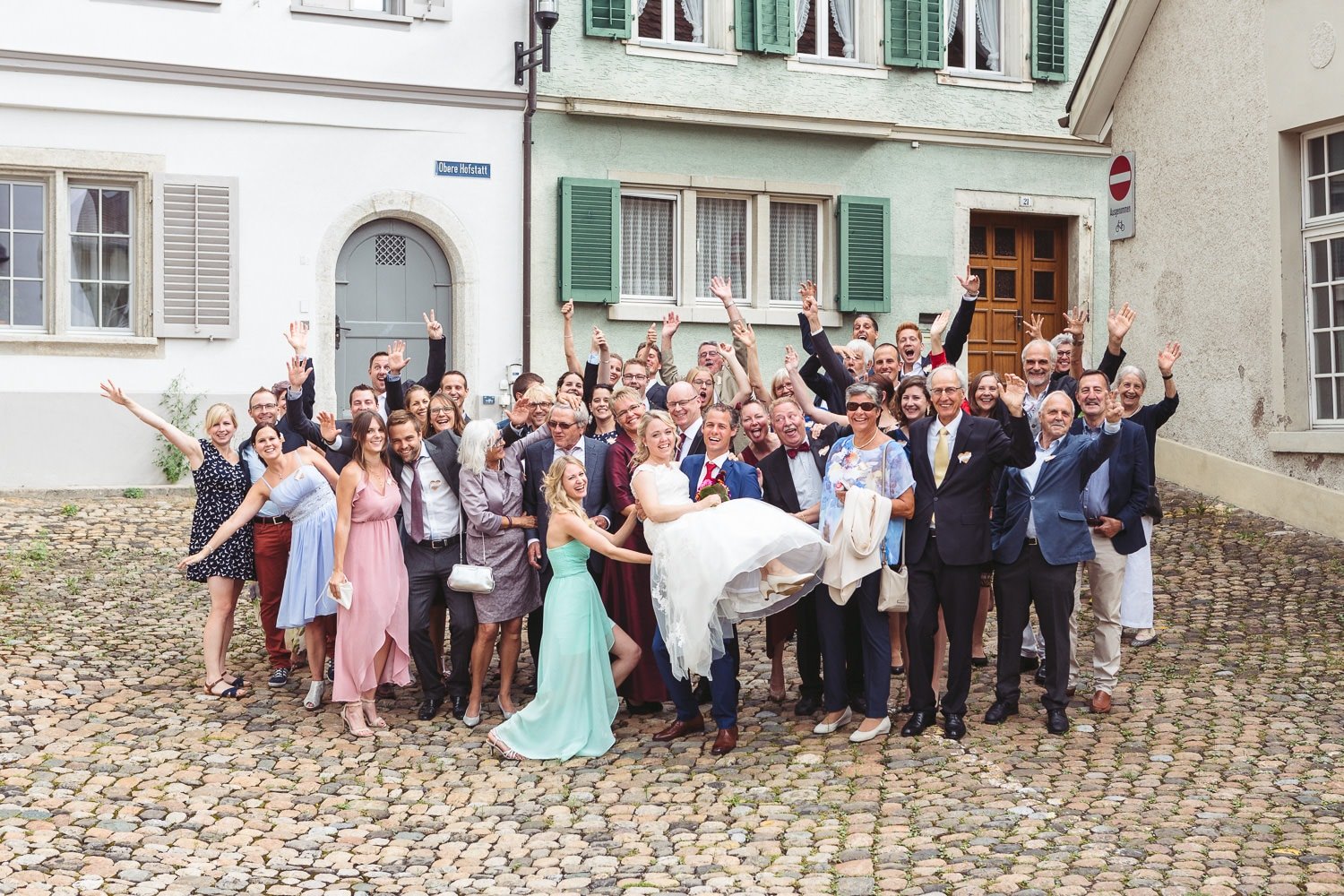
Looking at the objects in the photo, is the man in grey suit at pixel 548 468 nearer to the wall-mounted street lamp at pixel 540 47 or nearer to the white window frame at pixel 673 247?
the wall-mounted street lamp at pixel 540 47

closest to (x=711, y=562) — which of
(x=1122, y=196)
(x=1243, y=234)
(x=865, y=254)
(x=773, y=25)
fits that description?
(x=1243, y=234)

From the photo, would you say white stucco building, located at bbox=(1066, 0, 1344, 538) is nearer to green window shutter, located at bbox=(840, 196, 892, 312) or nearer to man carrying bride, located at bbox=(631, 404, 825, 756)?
green window shutter, located at bbox=(840, 196, 892, 312)

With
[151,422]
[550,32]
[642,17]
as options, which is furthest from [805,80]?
[151,422]

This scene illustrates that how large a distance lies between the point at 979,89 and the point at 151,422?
40.6ft

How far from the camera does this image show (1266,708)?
8.15m

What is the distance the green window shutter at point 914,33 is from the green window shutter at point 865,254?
171 centimetres

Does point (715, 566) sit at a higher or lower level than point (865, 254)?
lower

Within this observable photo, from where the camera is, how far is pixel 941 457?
7.97 metres

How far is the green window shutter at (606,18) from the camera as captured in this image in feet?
54.7

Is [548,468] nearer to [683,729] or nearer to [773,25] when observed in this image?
[683,729]

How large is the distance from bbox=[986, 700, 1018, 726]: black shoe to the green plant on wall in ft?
32.1

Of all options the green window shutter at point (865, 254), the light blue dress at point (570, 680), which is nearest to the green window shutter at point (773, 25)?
the green window shutter at point (865, 254)

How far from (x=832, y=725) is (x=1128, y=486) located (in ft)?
6.96

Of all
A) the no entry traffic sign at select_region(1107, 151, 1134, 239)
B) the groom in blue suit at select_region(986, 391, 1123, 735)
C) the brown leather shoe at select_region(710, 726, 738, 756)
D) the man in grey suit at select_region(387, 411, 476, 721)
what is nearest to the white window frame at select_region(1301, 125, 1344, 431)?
the no entry traffic sign at select_region(1107, 151, 1134, 239)
